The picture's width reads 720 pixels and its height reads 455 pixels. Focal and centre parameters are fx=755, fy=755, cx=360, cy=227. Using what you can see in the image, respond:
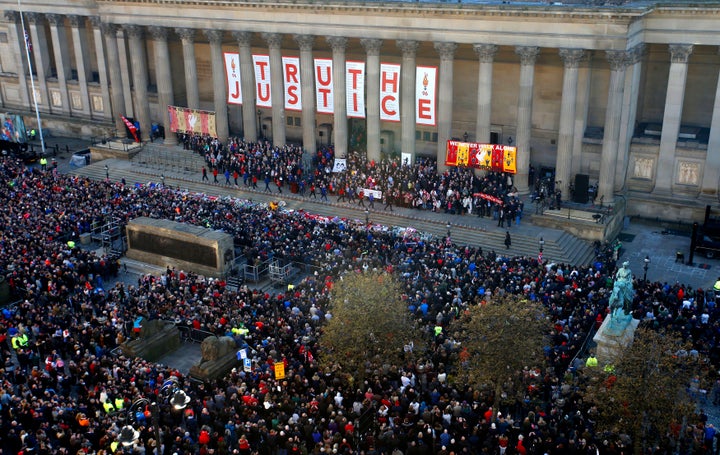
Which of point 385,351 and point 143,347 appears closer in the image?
point 385,351

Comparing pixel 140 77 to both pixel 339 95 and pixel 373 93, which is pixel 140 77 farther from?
pixel 373 93

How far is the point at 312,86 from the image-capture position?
196 ft

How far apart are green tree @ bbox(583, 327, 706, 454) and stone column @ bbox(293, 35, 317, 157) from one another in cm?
3772

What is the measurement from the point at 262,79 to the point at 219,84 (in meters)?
5.02

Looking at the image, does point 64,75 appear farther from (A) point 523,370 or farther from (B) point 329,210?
(A) point 523,370

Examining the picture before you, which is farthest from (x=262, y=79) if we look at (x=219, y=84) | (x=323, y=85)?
(x=323, y=85)

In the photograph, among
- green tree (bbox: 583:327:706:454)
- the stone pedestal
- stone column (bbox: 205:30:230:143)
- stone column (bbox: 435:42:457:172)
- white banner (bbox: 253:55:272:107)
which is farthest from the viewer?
stone column (bbox: 205:30:230:143)

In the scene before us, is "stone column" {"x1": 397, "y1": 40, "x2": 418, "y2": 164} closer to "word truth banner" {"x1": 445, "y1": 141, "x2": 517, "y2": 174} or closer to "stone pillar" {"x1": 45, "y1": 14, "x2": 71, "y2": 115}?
"word truth banner" {"x1": 445, "y1": 141, "x2": 517, "y2": 174}

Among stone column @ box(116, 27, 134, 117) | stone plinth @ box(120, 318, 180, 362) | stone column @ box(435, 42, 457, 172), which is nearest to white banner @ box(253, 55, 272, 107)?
stone column @ box(435, 42, 457, 172)

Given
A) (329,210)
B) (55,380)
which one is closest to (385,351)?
(55,380)

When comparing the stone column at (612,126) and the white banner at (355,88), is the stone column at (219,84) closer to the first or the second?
the white banner at (355,88)

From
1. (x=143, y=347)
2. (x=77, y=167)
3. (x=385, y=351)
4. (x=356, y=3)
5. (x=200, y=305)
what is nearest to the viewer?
(x=385, y=351)

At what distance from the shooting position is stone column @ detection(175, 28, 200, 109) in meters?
63.4

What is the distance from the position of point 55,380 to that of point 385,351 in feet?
47.4
